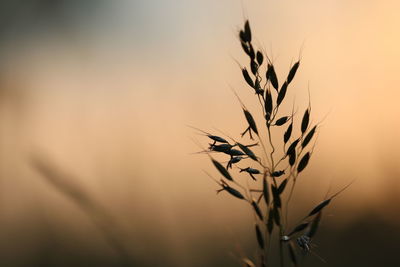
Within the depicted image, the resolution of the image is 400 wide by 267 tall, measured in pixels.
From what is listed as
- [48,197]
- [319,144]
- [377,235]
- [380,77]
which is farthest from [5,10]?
[377,235]

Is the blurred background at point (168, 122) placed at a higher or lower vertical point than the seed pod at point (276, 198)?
higher

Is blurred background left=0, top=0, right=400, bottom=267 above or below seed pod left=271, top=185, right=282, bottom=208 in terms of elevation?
above

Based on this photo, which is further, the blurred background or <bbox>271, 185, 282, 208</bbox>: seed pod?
the blurred background

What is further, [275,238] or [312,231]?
[275,238]

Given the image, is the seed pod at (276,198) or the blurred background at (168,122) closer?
the seed pod at (276,198)

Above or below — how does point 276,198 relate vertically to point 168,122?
below

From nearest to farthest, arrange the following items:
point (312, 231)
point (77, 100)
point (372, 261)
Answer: point (312, 231) < point (372, 261) < point (77, 100)

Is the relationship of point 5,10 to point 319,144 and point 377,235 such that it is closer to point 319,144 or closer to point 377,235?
point 319,144

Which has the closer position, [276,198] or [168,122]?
[276,198]
